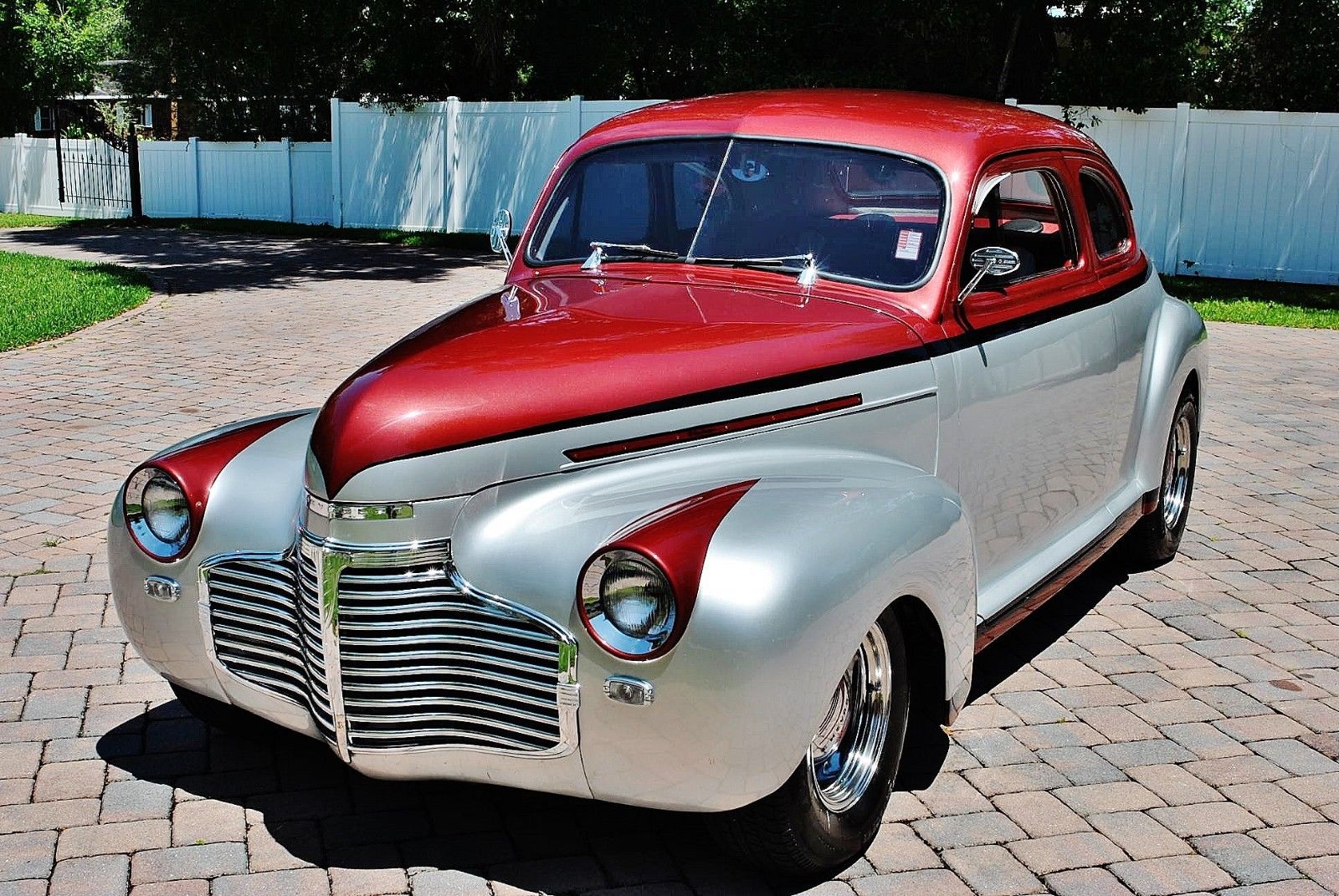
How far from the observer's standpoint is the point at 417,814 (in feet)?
13.0

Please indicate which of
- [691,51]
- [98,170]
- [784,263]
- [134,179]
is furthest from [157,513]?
[98,170]

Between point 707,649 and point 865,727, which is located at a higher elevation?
point 707,649

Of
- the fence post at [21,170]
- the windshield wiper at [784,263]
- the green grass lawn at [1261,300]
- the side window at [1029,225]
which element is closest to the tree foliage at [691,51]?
the green grass lawn at [1261,300]

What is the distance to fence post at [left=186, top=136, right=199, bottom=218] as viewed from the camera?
26.1 m

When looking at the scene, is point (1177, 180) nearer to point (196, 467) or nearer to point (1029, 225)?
point (1029, 225)

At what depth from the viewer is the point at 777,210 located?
4.52 m

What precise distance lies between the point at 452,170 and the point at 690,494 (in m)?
19.8

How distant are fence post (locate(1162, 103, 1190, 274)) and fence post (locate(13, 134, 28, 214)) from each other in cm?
2253

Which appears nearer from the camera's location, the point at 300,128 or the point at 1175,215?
the point at 1175,215

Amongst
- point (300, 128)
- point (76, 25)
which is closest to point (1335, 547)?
point (300, 128)

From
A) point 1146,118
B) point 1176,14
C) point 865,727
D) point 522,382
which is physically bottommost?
point 865,727

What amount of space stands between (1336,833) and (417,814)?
8.41ft

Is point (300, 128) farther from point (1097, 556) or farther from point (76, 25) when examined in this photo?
point (1097, 556)

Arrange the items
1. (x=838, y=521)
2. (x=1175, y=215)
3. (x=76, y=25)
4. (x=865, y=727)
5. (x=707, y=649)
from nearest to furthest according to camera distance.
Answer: (x=707, y=649), (x=838, y=521), (x=865, y=727), (x=1175, y=215), (x=76, y=25)
